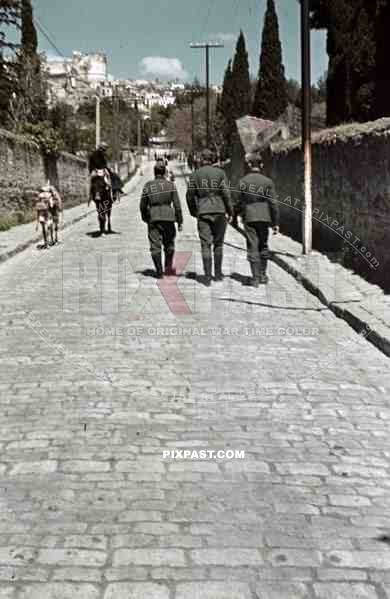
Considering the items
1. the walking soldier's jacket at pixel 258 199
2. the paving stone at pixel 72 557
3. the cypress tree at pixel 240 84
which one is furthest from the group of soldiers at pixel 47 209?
the cypress tree at pixel 240 84

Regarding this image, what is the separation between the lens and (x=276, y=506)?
3475mm

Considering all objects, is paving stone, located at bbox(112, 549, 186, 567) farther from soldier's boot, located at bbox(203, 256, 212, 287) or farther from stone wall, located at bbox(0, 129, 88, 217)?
stone wall, located at bbox(0, 129, 88, 217)

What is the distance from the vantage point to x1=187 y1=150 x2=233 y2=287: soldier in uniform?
973 cm

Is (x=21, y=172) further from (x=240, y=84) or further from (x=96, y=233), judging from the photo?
(x=240, y=84)

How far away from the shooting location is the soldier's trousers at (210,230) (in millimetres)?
9797

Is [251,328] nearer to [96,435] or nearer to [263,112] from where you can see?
[96,435]

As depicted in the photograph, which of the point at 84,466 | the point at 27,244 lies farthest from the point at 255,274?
the point at 27,244

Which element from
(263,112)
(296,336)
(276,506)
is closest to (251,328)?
(296,336)

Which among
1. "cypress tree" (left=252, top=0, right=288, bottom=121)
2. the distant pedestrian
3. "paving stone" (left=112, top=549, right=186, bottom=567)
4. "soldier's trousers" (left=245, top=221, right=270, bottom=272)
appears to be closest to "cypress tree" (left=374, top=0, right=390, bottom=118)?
the distant pedestrian

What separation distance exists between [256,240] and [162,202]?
4.82 feet

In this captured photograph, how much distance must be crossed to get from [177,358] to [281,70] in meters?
46.4

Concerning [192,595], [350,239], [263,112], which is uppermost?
[263,112]

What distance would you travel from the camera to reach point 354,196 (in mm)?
10711
